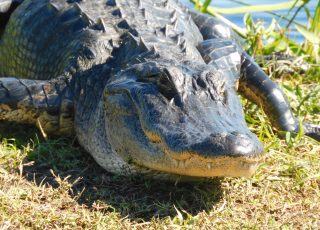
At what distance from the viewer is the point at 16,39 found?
229 inches

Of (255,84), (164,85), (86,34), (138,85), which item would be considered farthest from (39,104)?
(255,84)

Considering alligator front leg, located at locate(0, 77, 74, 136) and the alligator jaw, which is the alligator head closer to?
the alligator jaw

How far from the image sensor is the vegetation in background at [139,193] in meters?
3.65

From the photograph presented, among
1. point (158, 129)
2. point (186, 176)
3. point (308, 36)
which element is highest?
point (158, 129)

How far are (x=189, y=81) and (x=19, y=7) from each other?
8.33ft

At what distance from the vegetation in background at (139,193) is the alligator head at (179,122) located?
0.76ft

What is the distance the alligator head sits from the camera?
349 centimetres

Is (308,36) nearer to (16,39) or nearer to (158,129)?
(16,39)

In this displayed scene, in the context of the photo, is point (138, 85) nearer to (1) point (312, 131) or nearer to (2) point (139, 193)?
(2) point (139, 193)

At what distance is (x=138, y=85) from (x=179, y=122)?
1.62 feet

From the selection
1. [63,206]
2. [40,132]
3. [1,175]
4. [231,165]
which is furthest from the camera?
[40,132]

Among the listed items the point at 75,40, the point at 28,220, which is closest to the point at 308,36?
the point at 75,40

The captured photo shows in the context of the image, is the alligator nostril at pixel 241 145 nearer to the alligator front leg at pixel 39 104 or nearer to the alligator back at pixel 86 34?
the alligator back at pixel 86 34

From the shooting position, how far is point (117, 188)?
4.09 meters
